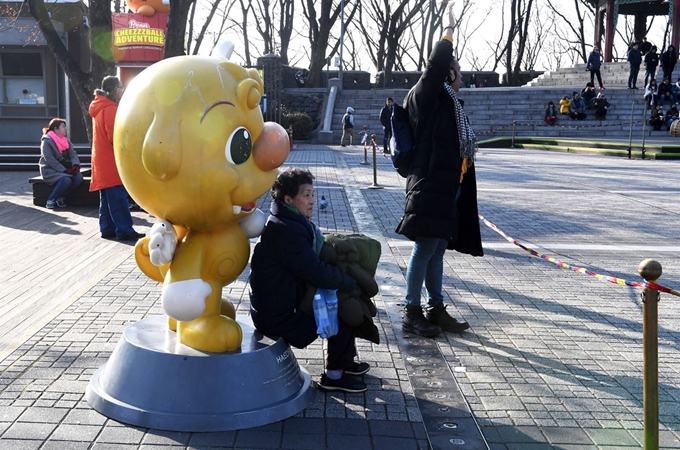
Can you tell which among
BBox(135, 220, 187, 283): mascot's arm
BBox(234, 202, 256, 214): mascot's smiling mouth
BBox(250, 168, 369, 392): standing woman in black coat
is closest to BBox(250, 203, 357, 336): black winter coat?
BBox(250, 168, 369, 392): standing woman in black coat

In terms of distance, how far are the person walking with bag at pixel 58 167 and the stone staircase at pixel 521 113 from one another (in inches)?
834

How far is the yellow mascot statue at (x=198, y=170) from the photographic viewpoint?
3803 millimetres

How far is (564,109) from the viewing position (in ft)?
108

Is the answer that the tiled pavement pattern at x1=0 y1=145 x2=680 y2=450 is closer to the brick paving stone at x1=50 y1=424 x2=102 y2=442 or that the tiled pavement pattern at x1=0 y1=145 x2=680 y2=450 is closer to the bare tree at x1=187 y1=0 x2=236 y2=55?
the brick paving stone at x1=50 y1=424 x2=102 y2=442

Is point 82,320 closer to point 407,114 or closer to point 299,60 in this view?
point 407,114

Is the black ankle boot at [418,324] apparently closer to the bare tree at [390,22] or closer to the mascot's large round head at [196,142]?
the mascot's large round head at [196,142]

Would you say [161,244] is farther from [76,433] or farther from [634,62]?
[634,62]

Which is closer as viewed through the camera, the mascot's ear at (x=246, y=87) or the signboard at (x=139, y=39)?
the mascot's ear at (x=246, y=87)

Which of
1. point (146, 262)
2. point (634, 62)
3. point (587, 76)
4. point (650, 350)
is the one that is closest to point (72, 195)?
point (146, 262)

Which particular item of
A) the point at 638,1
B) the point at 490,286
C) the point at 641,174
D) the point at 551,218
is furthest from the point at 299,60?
the point at 490,286

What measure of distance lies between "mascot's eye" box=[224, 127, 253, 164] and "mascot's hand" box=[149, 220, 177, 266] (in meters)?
0.52

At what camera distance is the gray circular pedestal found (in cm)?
383

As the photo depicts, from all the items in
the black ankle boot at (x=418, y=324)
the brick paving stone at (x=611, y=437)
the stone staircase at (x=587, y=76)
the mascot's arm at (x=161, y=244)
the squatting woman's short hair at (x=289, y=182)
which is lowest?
the brick paving stone at (x=611, y=437)

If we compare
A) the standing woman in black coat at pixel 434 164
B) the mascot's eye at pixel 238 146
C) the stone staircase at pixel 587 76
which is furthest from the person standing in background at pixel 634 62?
the mascot's eye at pixel 238 146
